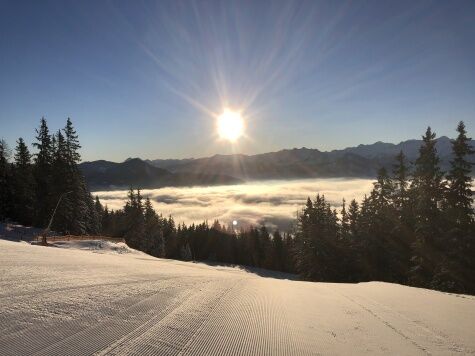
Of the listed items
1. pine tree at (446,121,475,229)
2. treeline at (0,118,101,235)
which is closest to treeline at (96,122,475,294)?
pine tree at (446,121,475,229)

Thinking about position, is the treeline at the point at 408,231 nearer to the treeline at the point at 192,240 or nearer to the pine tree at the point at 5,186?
the treeline at the point at 192,240

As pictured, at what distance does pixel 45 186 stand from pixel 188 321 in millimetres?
59766

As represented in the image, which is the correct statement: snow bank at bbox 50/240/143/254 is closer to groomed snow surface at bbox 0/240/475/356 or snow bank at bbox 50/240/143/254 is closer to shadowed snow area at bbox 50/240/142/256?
shadowed snow area at bbox 50/240/142/256

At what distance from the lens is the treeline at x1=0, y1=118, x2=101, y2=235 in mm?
55125

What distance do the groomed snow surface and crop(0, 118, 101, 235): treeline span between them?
149 ft

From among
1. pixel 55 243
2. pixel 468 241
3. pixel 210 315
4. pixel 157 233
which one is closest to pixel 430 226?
pixel 468 241

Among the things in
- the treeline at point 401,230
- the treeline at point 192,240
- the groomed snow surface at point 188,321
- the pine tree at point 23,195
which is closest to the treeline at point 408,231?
the treeline at point 401,230

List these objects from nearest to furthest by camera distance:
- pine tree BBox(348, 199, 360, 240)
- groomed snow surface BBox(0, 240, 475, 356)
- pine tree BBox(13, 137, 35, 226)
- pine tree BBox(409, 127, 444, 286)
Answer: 1. groomed snow surface BBox(0, 240, 475, 356)
2. pine tree BBox(409, 127, 444, 286)
3. pine tree BBox(348, 199, 360, 240)
4. pine tree BBox(13, 137, 35, 226)

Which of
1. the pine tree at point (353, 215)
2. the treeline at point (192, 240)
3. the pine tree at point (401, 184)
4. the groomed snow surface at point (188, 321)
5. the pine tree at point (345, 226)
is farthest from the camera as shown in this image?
the treeline at point (192, 240)

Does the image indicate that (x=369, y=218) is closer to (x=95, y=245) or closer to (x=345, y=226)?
(x=345, y=226)

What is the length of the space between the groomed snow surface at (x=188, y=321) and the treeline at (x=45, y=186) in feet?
149

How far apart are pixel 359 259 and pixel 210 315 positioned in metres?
42.2

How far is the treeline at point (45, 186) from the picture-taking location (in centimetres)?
5512

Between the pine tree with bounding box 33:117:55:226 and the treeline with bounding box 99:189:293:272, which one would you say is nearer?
the pine tree with bounding box 33:117:55:226
